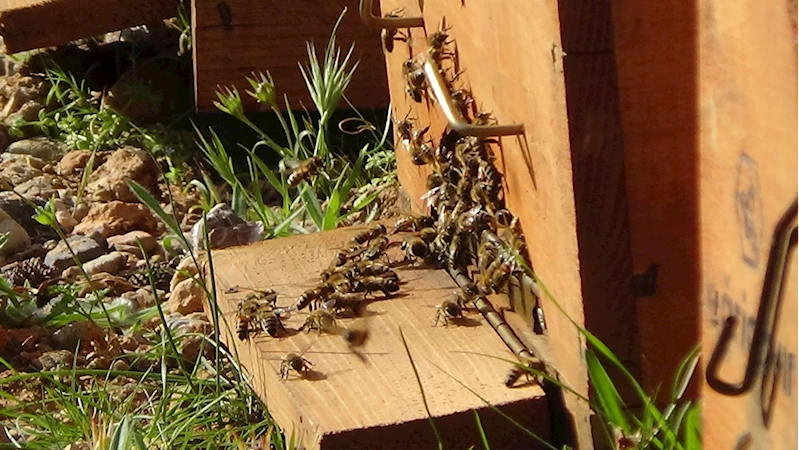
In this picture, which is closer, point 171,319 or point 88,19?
point 171,319

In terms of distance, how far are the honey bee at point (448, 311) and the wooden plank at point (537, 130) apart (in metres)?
0.22

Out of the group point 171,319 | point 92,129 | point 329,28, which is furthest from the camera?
point 92,129

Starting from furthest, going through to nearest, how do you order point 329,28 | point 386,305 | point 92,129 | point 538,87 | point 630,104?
point 92,129 < point 329,28 < point 386,305 < point 538,87 < point 630,104

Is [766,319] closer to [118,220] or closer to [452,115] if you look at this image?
[452,115]

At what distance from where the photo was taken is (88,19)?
399 cm

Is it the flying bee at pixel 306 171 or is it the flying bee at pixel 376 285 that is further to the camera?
the flying bee at pixel 306 171

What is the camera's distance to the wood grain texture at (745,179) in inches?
53.6

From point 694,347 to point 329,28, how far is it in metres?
2.39

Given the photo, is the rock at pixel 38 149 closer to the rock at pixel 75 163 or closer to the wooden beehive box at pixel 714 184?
the rock at pixel 75 163

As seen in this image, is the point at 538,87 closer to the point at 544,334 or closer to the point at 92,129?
the point at 544,334

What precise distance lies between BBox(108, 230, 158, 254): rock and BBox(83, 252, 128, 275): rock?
98 mm

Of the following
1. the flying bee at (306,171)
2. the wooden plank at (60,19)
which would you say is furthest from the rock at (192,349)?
the wooden plank at (60,19)

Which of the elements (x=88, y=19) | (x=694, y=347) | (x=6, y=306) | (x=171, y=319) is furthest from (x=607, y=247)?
(x=88, y=19)

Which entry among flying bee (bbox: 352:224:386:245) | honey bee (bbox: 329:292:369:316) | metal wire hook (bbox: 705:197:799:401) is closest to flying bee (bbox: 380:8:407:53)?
flying bee (bbox: 352:224:386:245)
